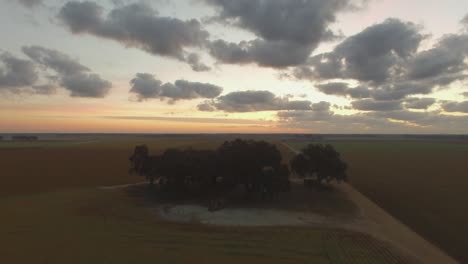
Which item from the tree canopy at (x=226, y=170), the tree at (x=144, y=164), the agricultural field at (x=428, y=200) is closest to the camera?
the agricultural field at (x=428, y=200)

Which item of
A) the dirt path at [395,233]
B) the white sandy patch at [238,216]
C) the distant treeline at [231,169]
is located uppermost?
the distant treeline at [231,169]

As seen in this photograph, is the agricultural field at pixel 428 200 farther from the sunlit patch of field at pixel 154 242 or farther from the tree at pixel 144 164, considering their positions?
the tree at pixel 144 164

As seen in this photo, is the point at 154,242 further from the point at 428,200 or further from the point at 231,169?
the point at 428,200

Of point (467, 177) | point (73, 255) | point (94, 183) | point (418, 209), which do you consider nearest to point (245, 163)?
point (418, 209)

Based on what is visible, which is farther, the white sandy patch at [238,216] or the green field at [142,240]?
the white sandy patch at [238,216]

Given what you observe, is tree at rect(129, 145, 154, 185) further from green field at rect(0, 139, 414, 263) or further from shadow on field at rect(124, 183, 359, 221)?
green field at rect(0, 139, 414, 263)

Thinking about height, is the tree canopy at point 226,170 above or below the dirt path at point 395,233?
above

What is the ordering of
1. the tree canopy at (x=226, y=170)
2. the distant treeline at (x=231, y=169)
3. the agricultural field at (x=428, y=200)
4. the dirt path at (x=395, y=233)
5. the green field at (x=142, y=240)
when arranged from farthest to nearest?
the distant treeline at (x=231, y=169), the tree canopy at (x=226, y=170), the agricultural field at (x=428, y=200), the dirt path at (x=395, y=233), the green field at (x=142, y=240)

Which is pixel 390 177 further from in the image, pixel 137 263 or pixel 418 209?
pixel 137 263

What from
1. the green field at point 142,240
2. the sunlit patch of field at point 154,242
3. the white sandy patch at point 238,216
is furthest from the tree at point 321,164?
the sunlit patch of field at point 154,242

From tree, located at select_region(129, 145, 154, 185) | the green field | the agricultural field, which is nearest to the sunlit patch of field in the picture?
the green field
